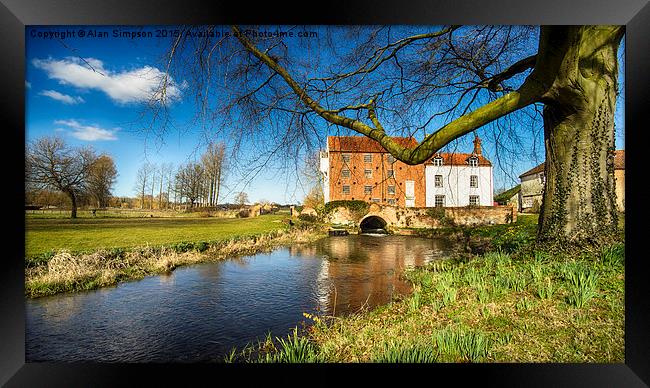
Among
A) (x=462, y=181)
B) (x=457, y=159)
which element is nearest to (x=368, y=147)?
(x=457, y=159)

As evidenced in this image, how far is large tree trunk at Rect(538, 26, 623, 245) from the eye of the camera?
2.74 metres

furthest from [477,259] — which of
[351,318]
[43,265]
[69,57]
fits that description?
[69,57]

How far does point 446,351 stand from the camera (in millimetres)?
2307

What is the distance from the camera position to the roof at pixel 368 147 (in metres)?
3.04

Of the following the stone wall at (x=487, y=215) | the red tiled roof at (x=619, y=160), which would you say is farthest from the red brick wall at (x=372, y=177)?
the red tiled roof at (x=619, y=160)

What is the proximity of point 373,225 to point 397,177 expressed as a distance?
62 cm

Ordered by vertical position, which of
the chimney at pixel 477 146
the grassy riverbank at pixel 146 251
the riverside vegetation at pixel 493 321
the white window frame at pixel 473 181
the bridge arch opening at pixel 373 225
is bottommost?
the riverside vegetation at pixel 493 321

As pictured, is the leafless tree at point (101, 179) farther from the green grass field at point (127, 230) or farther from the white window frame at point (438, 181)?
the white window frame at point (438, 181)

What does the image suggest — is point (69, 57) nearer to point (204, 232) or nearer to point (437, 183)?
point (204, 232)

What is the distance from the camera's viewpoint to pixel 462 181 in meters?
3.09
